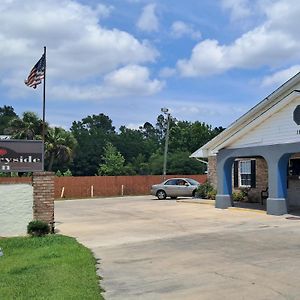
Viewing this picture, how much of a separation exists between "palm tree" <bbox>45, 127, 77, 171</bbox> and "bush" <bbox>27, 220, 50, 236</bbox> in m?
31.4

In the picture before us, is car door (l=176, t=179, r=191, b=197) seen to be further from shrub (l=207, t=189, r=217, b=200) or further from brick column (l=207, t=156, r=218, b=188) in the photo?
shrub (l=207, t=189, r=217, b=200)

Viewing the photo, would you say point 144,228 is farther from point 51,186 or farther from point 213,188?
point 213,188

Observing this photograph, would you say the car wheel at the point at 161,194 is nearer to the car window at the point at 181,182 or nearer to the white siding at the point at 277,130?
the car window at the point at 181,182

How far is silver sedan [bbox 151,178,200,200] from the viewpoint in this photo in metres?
33.7

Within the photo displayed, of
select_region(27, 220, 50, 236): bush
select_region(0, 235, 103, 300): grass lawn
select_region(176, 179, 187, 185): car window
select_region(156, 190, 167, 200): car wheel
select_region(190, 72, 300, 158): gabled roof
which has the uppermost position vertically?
select_region(190, 72, 300, 158): gabled roof

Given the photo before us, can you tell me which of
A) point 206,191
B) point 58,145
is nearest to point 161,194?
point 206,191

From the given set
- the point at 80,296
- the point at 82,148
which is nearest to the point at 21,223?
the point at 80,296

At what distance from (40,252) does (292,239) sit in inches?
241

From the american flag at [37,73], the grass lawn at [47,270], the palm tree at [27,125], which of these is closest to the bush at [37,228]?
the grass lawn at [47,270]

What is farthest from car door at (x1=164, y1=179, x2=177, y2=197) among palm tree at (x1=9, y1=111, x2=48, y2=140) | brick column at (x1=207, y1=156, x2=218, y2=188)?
palm tree at (x1=9, y1=111, x2=48, y2=140)

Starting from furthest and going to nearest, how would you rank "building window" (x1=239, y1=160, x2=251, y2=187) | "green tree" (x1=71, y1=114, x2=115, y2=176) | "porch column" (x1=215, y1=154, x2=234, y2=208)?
"green tree" (x1=71, y1=114, x2=115, y2=176) → "building window" (x1=239, y1=160, x2=251, y2=187) → "porch column" (x1=215, y1=154, x2=234, y2=208)

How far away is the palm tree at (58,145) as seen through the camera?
45644 millimetres

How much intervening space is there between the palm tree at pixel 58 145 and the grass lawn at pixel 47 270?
32472 mm

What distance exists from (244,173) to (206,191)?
3492 mm
